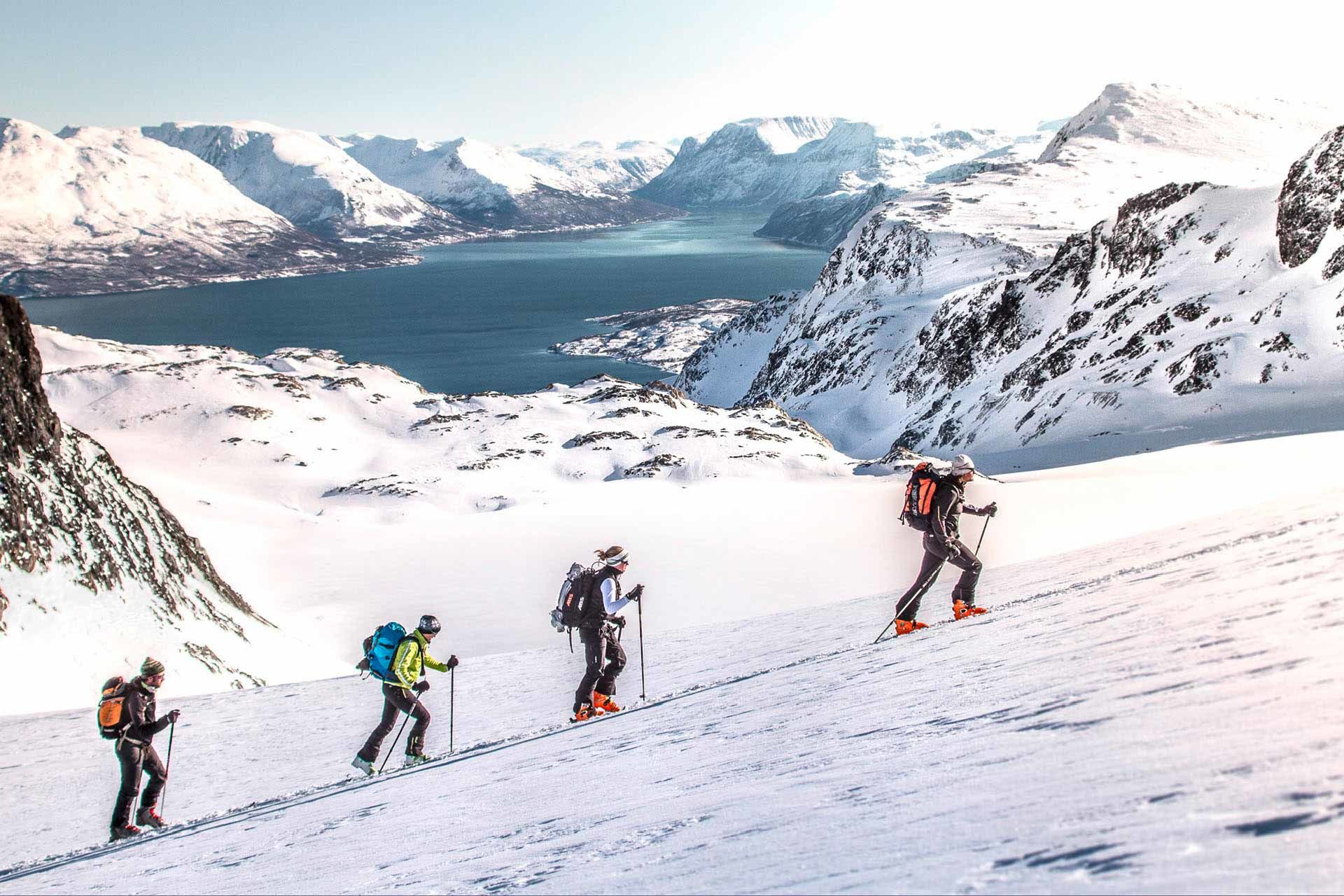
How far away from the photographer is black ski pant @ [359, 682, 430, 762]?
9438 millimetres

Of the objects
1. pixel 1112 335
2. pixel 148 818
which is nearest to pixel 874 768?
pixel 148 818

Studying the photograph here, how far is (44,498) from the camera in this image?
52.7 ft

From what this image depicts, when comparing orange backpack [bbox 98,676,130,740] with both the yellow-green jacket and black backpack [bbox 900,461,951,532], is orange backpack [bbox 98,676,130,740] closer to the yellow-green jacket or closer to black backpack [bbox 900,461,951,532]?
the yellow-green jacket

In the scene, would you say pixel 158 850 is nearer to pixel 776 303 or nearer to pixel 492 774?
pixel 492 774

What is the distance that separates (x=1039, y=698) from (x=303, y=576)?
25596 mm

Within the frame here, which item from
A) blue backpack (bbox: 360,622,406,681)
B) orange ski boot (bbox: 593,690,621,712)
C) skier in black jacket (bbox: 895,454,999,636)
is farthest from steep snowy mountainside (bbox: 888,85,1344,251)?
blue backpack (bbox: 360,622,406,681)

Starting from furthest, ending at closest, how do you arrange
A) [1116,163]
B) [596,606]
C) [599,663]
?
[1116,163] → [599,663] → [596,606]

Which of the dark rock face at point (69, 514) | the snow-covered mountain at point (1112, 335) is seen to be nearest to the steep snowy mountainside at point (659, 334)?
the snow-covered mountain at point (1112, 335)

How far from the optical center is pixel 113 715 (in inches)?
353

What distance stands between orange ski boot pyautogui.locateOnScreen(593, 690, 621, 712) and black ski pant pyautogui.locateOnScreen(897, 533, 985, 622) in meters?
3.66

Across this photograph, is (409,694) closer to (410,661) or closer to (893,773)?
(410,661)

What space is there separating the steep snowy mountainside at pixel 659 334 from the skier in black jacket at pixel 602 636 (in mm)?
128991

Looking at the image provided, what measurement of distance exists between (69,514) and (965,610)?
52.1 ft

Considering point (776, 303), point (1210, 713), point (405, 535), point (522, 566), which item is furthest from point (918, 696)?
point (776, 303)
